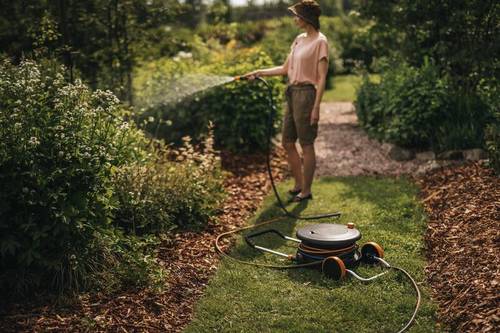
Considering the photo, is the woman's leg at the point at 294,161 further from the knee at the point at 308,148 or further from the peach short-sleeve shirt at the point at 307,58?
the peach short-sleeve shirt at the point at 307,58

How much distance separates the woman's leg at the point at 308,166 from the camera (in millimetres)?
5758

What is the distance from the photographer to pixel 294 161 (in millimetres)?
6012

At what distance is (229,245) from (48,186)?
1727 millimetres

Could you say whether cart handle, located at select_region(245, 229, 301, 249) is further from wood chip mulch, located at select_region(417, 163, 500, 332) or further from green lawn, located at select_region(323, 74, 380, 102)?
green lawn, located at select_region(323, 74, 380, 102)

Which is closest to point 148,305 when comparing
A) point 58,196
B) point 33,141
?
point 58,196

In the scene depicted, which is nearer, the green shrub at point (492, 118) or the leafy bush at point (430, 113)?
the green shrub at point (492, 118)

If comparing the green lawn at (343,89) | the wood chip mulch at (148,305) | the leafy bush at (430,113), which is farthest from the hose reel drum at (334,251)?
the green lawn at (343,89)

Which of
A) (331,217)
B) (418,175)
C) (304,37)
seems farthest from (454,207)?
(304,37)

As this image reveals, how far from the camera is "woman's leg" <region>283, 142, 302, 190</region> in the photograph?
5965 mm

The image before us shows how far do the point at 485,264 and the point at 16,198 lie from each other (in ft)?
9.96

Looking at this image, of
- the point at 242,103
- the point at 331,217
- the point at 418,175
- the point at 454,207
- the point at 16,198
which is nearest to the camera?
the point at 16,198

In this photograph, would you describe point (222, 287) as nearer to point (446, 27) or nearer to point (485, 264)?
point (485, 264)

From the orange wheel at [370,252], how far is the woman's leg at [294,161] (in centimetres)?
177

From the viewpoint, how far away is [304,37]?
5.57 meters
